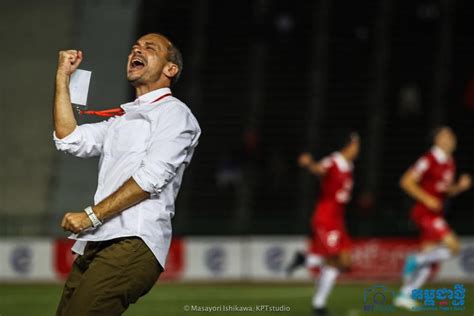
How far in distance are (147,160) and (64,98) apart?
647 mm

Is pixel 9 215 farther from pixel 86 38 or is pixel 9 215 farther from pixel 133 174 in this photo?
pixel 133 174

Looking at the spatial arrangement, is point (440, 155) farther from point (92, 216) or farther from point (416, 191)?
point (92, 216)

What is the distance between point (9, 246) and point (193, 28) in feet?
24.5

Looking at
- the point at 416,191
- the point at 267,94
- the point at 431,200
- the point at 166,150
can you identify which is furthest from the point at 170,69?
Answer: the point at 267,94

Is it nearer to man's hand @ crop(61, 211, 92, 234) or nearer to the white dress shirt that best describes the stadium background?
the white dress shirt

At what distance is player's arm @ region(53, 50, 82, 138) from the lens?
5.32m

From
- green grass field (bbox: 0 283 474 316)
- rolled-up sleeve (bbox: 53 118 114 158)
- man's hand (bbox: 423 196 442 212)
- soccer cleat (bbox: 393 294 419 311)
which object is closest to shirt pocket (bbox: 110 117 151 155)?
rolled-up sleeve (bbox: 53 118 114 158)

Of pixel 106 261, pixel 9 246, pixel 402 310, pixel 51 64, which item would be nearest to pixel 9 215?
pixel 9 246

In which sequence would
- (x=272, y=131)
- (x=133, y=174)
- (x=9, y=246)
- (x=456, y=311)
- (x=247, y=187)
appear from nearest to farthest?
(x=133, y=174) → (x=456, y=311) → (x=9, y=246) → (x=247, y=187) → (x=272, y=131)

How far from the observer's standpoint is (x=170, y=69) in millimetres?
5387

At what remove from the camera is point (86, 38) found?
21.2m

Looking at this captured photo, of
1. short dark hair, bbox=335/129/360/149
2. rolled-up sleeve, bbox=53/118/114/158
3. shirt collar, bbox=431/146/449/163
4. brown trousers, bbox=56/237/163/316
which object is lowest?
shirt collar, bbox=431/146/449/163

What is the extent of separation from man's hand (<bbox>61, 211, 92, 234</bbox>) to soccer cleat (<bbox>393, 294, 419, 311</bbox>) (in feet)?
26.9

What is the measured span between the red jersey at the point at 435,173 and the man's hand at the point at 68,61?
8705 millimetres
